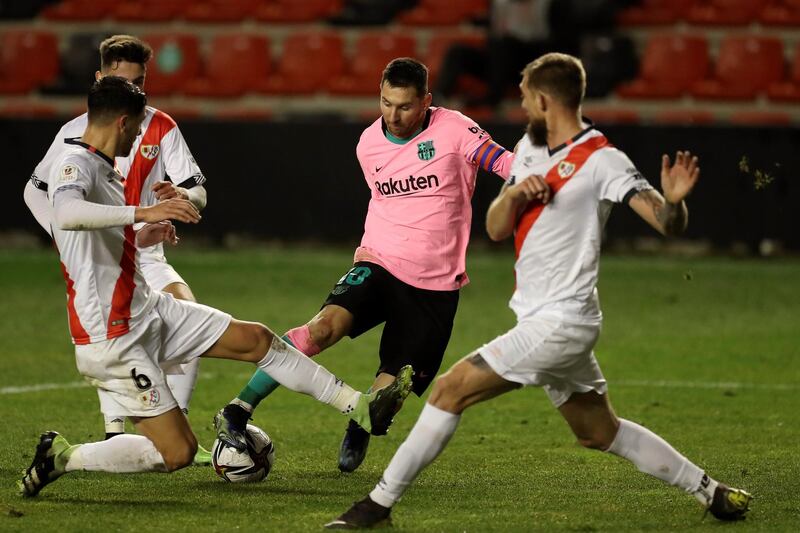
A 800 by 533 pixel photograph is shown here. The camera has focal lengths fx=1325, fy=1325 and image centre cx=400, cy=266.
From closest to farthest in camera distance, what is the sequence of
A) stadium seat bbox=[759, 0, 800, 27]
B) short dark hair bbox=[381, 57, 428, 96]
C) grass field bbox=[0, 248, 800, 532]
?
grass field bbox=[0, 248, 800, 532]
short dark hair bbox=[381, 57, 428, 96]
stadium seat bbox=[759, 0, 800, 27]

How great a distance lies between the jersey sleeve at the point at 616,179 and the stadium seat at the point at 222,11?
14786 millimetres

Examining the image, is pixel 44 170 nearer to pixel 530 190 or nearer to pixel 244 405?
pixel 244 405

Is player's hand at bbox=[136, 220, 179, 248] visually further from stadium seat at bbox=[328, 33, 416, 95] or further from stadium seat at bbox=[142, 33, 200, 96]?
stadium seat at bbox=[142, 33, 200, 96]

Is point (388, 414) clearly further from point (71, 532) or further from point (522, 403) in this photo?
point (522, 403)

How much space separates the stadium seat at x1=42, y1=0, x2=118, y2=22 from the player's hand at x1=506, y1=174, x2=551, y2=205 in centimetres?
1556

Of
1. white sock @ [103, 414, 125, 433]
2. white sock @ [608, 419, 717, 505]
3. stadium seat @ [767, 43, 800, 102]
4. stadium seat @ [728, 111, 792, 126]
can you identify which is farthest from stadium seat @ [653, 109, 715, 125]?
white sock @ [608, 419, 717, 505]

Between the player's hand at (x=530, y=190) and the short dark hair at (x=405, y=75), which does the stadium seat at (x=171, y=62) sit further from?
the player's hand at (x=530, y=190)

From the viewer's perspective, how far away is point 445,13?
61.0ft

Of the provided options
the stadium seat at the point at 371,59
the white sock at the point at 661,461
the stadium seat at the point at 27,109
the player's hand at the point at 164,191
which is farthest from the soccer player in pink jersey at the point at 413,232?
the stadium seat at the point at 27,109

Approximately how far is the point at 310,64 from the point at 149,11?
8.87 ft

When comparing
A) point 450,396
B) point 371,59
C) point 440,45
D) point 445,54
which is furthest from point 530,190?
point 371,59

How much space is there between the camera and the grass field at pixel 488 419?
18.8 feet

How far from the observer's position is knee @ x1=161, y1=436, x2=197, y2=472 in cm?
579

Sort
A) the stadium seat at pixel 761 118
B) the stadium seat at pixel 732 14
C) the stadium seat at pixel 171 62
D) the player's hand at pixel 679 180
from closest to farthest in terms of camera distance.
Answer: the player's hand at pixel 679 180 → the stadium seat at pixel 761 118 → the stadium seat at pixel 732 14 → the stadium seat at pixel 171 62
